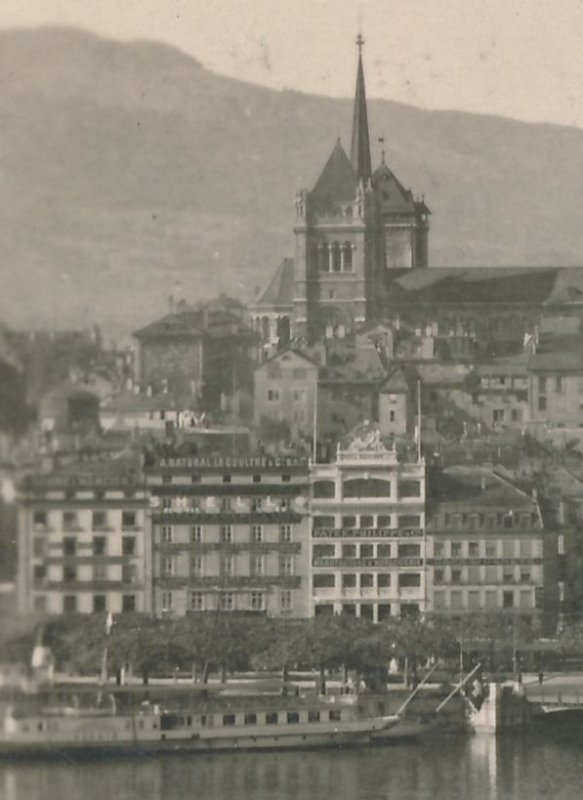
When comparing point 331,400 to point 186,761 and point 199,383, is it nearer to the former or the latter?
point 199,383

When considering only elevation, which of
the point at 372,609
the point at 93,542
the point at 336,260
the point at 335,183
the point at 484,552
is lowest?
the point at 372,609

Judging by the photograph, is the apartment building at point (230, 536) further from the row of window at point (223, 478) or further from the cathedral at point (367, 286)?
the cathedral at point (367, 286)

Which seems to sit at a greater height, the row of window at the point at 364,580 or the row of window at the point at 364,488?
the row of window at the point at 364,488

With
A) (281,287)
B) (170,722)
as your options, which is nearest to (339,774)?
(170,722)

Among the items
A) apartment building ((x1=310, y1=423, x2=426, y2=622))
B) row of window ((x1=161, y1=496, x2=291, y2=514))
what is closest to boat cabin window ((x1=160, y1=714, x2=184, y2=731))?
apartment building ((x1=310, y1=423, x2=426, y2=622))

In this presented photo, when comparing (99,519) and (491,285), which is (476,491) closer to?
(99,519)

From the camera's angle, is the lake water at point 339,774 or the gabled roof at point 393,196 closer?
the lake water at point 339,774

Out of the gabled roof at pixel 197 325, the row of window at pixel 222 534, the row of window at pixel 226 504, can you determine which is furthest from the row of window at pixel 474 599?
the gabled roof at pixel 197 325
